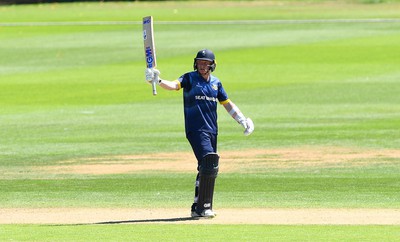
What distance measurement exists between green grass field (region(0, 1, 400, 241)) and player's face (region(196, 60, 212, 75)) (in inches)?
80.8

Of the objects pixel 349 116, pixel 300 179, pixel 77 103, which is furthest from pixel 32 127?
pixel 300 179

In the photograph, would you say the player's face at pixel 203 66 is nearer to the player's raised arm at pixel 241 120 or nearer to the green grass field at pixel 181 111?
the player's raised arm at pixel 241 120

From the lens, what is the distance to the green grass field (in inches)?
634

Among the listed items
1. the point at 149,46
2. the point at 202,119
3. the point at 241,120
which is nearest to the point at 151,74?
the point at 149,46

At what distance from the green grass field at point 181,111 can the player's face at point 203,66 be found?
205 centimetres

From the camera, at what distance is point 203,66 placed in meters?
14.6

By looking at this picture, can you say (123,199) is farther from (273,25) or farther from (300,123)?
(273,25)

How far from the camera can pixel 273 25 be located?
5269cm

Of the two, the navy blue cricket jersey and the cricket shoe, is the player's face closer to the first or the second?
the navy blue cricket jersey

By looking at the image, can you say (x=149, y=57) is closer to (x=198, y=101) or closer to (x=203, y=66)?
(x=203, y=66)

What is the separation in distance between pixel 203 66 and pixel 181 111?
13758mm

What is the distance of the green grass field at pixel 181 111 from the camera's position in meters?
16.1

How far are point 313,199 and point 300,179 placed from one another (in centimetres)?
201

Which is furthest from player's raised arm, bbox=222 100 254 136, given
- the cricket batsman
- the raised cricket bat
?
the raised cricket bat
